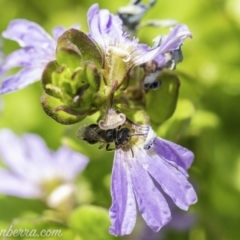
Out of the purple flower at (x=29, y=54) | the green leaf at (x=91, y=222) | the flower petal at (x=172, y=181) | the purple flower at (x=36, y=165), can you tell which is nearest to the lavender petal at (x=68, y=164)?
the purple flower at (x=36, y=165)

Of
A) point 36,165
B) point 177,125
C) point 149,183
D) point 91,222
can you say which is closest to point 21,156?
point 36,165

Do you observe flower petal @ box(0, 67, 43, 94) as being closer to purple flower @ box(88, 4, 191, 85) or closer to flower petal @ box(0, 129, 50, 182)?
purple flower @ box(88, 4, 191, 85)

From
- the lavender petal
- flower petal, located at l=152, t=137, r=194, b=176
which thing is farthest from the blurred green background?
flower petal, located at l=152, t=137, r=194, b=176

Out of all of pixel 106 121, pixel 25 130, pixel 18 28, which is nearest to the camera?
pixel 106 121

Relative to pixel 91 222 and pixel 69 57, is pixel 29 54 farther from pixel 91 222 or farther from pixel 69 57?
pixel 91 222

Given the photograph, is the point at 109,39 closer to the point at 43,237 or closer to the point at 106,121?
the point at 106,121

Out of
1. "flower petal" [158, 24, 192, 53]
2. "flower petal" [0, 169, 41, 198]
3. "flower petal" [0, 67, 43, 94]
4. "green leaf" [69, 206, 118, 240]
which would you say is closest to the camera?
"flower petal" [158, 24, 192, 53]

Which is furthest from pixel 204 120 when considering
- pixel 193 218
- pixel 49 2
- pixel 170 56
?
pixel 49 2
